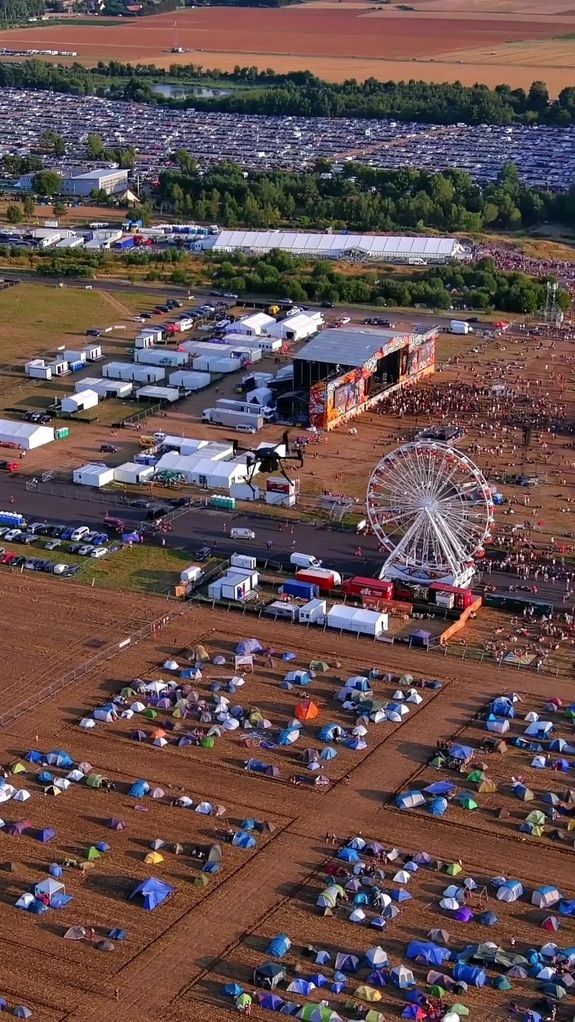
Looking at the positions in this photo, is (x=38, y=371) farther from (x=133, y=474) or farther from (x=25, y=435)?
(x=133, y=474)

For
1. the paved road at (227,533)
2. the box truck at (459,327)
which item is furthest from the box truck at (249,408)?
the box truck at (459,327)

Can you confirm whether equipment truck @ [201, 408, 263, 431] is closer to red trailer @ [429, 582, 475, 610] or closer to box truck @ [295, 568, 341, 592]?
box truck @ [295, 568, 341, 592]

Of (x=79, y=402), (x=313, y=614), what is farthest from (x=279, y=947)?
(x=79, y=402)

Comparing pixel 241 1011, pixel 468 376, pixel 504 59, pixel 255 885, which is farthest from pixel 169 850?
pixel 504 59

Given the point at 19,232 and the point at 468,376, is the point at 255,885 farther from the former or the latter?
the point at 19,232

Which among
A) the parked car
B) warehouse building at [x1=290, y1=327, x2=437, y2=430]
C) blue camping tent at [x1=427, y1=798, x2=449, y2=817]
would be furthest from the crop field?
blue camping tent at [x1=427, y1=798, x2=449, y2=817]

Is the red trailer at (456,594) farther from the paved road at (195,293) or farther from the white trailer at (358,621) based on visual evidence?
the paved road at (195,293)
